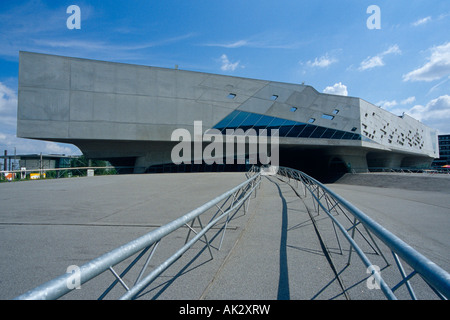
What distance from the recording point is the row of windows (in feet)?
102

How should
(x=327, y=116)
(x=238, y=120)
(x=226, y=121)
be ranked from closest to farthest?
(x=226, y=121) → (x=238, y=120) → (x=327, y=116)

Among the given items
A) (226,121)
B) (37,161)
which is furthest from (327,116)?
(37,161)

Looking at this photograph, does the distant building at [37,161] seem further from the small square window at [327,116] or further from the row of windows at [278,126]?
the small square window at [327,116]

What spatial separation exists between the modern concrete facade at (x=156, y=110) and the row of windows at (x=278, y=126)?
131 millimetres

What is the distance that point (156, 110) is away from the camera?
2831 centimetres

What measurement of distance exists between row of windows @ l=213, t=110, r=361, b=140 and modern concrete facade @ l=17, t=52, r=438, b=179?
131 millimetres

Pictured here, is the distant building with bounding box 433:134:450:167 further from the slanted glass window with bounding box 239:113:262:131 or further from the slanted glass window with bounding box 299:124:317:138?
the slanted glass window with bounding box 239:113:262:131

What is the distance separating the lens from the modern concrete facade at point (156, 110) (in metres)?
24.6

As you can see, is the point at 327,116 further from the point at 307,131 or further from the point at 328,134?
the point at 307,131

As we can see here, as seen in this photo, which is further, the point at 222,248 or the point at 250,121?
the point at 250,121

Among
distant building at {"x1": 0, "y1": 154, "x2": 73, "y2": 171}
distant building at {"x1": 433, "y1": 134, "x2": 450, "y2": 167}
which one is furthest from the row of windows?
distant building at {"x1": 433, "y1": 134, "x2": 450, "y2": 167}

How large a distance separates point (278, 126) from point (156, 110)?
625 inches

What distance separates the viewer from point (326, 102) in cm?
3728

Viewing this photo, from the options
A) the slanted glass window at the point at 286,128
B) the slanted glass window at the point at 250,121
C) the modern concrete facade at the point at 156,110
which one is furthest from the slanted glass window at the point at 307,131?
the slanted glass window at the point at 250,121
